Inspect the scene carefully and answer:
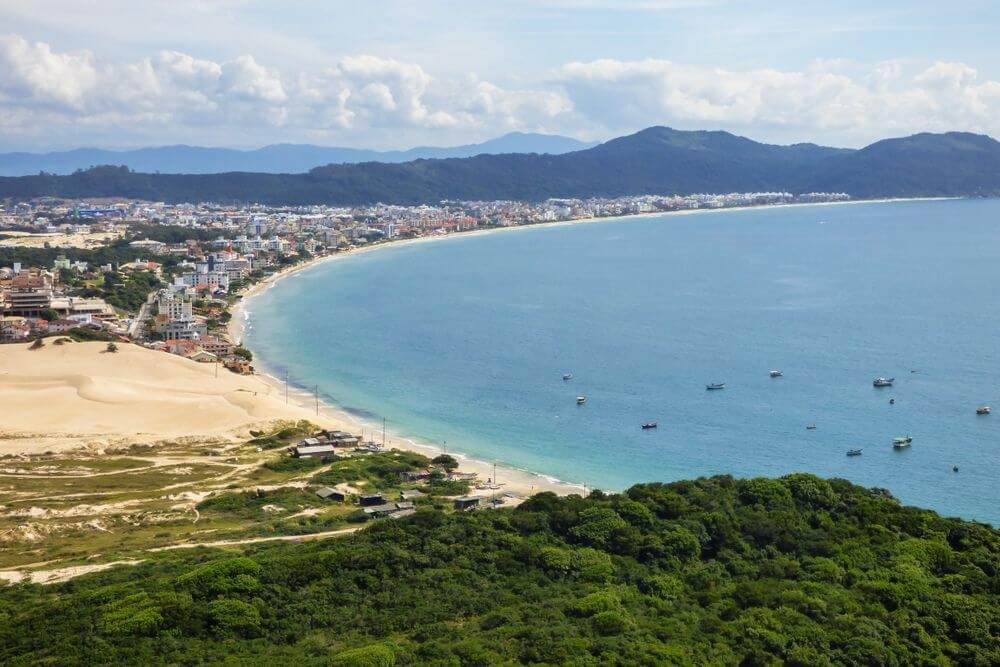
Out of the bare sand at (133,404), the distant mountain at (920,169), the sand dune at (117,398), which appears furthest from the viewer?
the distant mountain at (920,169)

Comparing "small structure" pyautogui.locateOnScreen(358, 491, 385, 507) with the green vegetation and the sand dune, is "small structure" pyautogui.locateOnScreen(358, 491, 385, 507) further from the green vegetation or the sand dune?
the green vegetation

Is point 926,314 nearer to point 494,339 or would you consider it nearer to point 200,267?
point 494,339

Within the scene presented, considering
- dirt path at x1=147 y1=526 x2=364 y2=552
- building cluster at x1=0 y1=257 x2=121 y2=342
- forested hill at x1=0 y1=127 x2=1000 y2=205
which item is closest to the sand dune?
building cluster at x1=0 y1=257 x2=121 y2=342

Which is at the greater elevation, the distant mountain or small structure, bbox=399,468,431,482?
the distant mountain

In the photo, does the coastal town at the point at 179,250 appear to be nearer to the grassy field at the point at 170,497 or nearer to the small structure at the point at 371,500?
the grassy field at the point at 170,497

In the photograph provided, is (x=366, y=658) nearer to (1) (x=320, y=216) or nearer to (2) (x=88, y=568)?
(2) (x=88, y=568)

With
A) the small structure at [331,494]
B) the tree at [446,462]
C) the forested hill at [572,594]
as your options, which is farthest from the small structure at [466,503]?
the forested hill at [572,594]
